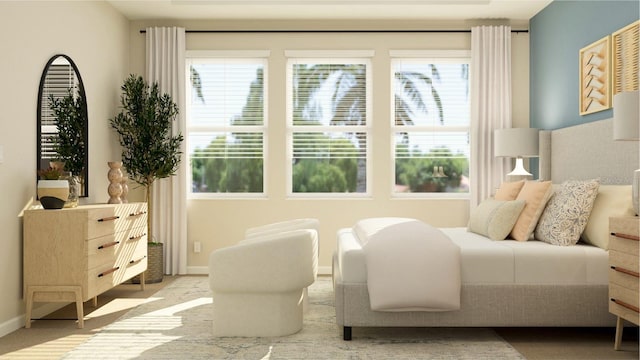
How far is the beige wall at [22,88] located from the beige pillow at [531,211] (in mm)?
3378

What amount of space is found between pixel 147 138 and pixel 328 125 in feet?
6.13

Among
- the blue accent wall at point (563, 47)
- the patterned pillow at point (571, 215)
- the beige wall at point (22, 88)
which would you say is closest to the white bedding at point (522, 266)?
the patterned pillow at point (571, 215)

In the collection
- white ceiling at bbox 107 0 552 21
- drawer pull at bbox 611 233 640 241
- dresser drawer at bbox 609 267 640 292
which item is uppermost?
white ceiling at bbox 107 0 552 21

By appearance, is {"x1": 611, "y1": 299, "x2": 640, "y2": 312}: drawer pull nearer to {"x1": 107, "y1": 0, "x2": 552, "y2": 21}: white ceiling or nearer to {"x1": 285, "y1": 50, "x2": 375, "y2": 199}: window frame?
{"x1": 285, "y1": 50, "x2": 375, "y2": 199}: window frame

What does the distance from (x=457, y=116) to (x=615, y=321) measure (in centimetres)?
317

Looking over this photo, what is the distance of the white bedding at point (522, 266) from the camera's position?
333 centimetres

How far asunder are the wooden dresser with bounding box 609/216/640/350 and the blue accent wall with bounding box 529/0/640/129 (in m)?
1.60

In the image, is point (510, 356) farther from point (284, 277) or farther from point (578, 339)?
point (284, 277)

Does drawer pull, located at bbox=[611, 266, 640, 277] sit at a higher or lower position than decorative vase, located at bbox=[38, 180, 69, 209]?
lower

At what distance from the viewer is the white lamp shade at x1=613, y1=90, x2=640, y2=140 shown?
3.01 metres

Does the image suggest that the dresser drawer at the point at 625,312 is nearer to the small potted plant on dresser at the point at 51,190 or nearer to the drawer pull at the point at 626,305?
the drawer pull at the point at 626,305

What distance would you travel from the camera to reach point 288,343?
131 inches

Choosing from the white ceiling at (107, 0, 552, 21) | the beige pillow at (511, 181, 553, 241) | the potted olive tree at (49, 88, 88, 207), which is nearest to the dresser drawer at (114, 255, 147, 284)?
the potted olive tree at (49, 88, 88, 207)

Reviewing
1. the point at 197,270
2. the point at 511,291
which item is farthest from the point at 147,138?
the point at 511,291
